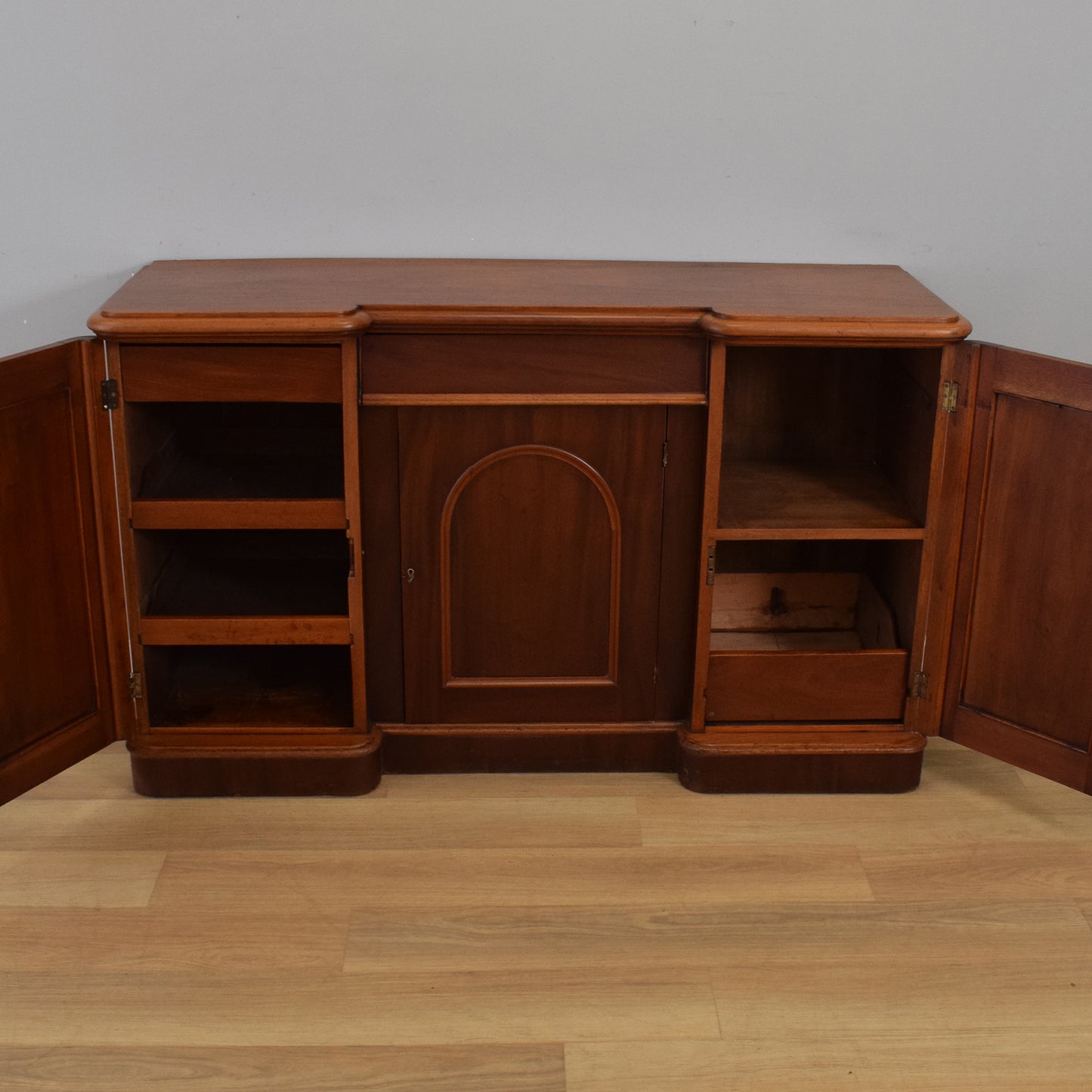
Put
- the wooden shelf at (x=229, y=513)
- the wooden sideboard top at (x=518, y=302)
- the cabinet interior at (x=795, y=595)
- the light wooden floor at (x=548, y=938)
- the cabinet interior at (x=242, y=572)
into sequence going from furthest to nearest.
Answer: the cabinet interior at (x=795, y=595)
the cabinet interior at (x=242, y=572)
the wooden shelf at (x=229, y=513)
the wooden sideboard top at (x=518, y=302)
the light wooden floor at (x=548, y=938)

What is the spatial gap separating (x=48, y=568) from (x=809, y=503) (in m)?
1.52

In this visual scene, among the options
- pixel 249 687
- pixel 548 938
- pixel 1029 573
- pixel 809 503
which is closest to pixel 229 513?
pixel 249 687

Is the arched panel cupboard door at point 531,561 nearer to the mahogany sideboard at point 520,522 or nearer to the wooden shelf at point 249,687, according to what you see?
the mahogany sideboard at point 520,522

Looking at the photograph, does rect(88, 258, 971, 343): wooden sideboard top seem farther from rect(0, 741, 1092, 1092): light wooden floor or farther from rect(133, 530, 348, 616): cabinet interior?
rect(0, 741, 1092, 1092): light wooden floor

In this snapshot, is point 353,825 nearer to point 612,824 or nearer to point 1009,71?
point 612,824

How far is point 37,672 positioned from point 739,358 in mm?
1609

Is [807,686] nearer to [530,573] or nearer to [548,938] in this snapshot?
[530,573]

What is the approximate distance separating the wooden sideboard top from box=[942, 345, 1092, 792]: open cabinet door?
0.22 m

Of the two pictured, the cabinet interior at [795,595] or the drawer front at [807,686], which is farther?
the cabinet interior at [795,595]

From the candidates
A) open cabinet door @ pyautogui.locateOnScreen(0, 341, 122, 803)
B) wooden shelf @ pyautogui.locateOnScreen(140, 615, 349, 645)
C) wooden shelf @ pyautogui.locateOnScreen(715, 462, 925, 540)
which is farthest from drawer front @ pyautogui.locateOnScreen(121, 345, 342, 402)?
wooden shelf @ pyautogui.locateOnScreen(715, 462, 925, 540)

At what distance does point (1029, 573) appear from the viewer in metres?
2.71

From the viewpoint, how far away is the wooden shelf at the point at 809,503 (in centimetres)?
272

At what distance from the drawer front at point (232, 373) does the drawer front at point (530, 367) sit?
9cm

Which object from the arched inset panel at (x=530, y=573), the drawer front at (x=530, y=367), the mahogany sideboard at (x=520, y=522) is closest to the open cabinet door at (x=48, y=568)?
the mahogany sideboard at (x=520, y=522)
